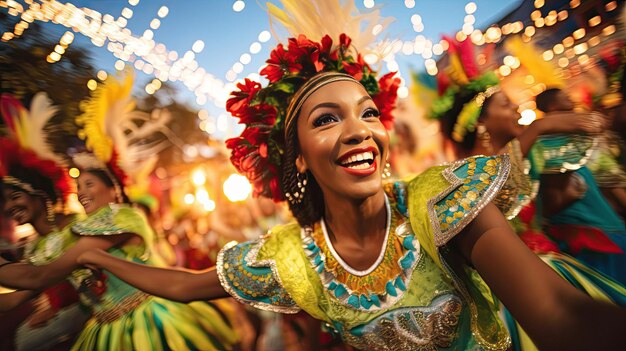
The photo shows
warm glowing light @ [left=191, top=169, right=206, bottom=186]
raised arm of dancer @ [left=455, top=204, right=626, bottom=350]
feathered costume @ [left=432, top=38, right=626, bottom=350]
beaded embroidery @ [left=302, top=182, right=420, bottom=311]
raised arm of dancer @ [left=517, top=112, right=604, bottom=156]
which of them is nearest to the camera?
raised arm of dancer @ [left=455, top=204, right=626, bottom=350]

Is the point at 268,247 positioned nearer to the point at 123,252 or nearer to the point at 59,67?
the point at 123,252

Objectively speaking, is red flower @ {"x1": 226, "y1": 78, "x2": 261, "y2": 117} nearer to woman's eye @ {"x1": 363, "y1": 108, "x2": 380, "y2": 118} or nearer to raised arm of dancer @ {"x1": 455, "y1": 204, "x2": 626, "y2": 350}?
woman's eye @ {"x1": 363, "y1": 108, "x2": 380, "y2": 118}

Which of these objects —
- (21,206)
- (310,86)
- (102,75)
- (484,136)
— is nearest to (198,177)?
(102,75)

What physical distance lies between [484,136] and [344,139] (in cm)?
79

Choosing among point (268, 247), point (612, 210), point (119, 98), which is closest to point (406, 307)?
point (268, 247)

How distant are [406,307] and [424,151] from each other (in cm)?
→ 146

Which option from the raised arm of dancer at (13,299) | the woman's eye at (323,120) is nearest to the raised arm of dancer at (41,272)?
the raised arm of dancer at (13,299)

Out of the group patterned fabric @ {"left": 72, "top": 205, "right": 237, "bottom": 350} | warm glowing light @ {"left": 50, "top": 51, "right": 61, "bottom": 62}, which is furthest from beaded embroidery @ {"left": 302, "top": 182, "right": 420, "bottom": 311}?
warm glowing light @ {"left": 50, "top": 51, "right": 61, "bottom": 62}

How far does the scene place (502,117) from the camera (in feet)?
5.16

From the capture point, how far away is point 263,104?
1462 mm

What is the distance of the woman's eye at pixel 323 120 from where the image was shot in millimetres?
1280

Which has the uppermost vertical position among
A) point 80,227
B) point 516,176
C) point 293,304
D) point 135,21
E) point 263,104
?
point 135,21

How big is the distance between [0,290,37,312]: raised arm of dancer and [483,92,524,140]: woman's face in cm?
205

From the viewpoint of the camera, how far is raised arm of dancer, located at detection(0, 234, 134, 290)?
5.04 ft
